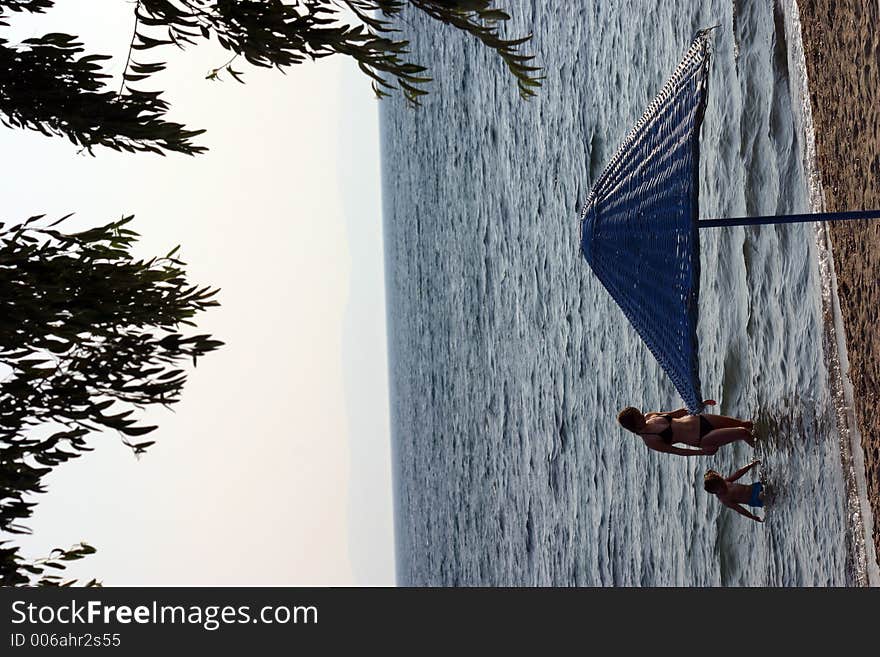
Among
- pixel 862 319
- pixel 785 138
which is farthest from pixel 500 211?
pixel 862 319

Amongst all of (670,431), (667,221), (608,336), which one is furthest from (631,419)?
(608,336)

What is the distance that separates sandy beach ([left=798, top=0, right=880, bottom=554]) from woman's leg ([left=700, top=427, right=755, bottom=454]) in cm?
86

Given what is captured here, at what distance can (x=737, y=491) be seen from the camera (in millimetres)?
4207

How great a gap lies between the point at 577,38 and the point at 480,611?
27.0ft

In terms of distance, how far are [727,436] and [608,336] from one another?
334cm

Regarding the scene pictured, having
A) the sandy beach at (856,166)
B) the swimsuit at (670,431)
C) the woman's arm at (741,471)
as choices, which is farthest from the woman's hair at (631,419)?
the sandy beach at (856,166)

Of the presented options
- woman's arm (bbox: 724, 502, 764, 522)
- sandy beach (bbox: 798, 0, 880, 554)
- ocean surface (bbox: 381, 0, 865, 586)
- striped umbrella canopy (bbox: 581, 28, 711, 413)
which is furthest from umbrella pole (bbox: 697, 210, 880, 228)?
woman's arm (bbox: 724, 502, 764, 522)

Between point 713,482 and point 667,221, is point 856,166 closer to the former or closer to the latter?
point 667,221

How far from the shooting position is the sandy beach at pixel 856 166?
10.8 feet

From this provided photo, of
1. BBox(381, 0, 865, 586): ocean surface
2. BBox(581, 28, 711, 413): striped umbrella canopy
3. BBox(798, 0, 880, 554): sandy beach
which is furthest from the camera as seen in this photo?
BBox(381, 0, 865, 586): ocean surface

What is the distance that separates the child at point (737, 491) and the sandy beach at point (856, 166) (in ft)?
2.88

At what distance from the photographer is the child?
13.7ft

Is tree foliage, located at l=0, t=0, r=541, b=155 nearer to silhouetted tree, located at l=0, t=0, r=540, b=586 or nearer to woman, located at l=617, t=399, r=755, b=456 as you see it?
silhouetted tree, located at l=0, t=0, r=540, b=586

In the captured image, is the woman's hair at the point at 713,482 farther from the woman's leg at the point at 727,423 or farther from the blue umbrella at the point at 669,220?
the blue umbrella at the point at 669,220
